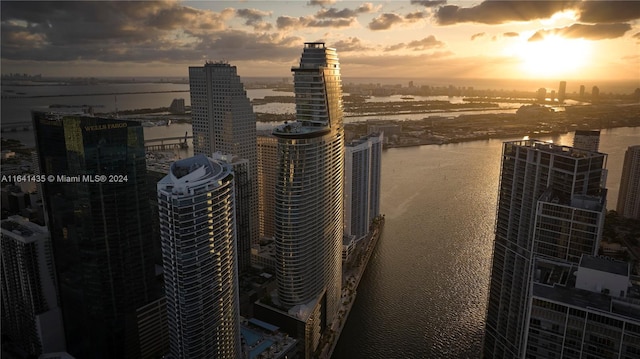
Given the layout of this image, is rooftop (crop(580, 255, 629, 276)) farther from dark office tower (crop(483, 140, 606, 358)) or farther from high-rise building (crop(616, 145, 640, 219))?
high-rise building (crop(616, 145, 640, 219))

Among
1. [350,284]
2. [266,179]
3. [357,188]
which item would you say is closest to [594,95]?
[357,188]

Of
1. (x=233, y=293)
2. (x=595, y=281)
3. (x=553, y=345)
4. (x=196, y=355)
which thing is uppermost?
(x=595, y=281)

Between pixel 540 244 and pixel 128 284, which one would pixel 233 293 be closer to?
pixel 128 284

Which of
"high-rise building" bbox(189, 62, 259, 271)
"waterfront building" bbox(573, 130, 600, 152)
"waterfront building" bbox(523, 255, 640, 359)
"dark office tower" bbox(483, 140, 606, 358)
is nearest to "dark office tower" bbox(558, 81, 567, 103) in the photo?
"waterfront building" bbox(573, 130, 600, 152)

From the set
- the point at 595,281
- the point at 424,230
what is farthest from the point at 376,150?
the point at 595,281

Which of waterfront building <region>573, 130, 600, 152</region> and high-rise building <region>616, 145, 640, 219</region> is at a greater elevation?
waterfront building <region>573, 130, 600, 152</region>
